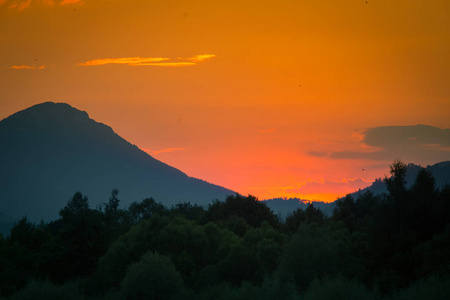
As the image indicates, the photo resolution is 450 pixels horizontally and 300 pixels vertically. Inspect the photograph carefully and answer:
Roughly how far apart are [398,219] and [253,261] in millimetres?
21103

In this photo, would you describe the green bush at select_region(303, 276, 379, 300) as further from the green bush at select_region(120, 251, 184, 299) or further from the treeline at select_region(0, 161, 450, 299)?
the green bush at select_region(120, 251, 184, 299)

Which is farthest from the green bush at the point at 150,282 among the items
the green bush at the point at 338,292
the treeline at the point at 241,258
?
the green bush at the point at 338,292

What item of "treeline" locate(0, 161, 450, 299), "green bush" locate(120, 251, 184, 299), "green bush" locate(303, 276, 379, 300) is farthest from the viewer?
"green bush" locate(120, 251, 184, 299)

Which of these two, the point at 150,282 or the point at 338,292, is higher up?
the point at 338,292

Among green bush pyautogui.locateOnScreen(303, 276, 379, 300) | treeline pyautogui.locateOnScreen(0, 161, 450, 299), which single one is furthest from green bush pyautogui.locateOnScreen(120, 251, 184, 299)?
green bush pyautogui.locateOnScreen(303, 276, 379, 300)

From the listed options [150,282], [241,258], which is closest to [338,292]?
[150,282]

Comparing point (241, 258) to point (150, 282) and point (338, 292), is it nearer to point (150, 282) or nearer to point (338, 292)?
point (150, 282)

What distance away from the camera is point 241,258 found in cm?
6738

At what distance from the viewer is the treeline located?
48844 millimetres

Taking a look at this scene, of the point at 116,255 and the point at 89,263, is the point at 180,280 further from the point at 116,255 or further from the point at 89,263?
the point at 89,263

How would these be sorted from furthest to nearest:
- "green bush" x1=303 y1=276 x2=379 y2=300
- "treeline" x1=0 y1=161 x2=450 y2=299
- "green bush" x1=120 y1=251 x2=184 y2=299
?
"green bush" x1=120 y1=251 x2=184 y2=299, "treeline" x1=0 y1=161 x2=450 y2=299, "green bush" x1=303 y1=276 x2=379 y2=300

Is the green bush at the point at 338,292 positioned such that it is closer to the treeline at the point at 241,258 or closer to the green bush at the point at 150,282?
the treeline at the point at 241,258

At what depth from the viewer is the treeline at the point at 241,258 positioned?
4884 centimetres

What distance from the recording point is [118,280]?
6391 cm
